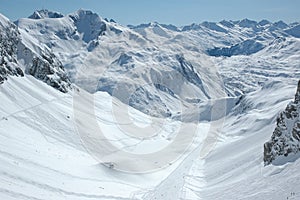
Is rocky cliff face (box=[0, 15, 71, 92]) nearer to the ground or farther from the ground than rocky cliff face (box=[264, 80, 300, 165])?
farther from the ground

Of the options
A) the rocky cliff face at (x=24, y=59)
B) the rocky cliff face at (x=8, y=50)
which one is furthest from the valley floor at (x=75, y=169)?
the rocky cliff face at (x=24, y=59)

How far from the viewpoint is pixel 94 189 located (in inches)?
1283

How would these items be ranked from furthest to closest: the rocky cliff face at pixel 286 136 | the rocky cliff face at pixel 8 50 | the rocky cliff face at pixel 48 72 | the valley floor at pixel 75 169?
the rocky cliff face at pixel 48 72
the rocky cliff face at pixel 8 50
the rocky cliff face at pixel 286 136
the valley floor at pixel 75 169

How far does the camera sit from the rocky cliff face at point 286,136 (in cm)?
3397

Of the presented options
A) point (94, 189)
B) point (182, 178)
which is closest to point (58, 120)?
point (182, 178)

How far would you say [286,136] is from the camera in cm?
3594

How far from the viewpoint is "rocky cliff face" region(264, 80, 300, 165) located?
34.0 metres

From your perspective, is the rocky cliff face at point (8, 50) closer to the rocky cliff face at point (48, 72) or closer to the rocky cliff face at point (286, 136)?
the rocky cliff face at point (48, 72)

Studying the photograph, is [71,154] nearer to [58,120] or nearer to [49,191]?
[58,120]

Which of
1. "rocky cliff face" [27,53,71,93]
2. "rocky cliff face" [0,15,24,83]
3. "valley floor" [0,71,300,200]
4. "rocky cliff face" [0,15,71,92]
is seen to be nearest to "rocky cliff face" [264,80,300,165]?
"valley floor" [0,71,300,200]

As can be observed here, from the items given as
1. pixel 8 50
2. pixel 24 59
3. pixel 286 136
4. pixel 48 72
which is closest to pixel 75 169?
pixel 286 136

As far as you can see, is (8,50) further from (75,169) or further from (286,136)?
(286,136)

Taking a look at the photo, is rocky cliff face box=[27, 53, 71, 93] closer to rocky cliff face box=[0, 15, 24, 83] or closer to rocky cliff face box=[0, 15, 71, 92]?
rocky cliff face box=[0, 15, 71, 92]

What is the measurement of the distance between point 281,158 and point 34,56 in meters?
57.9
